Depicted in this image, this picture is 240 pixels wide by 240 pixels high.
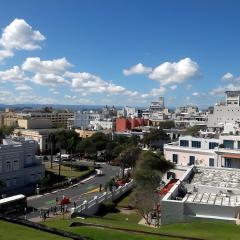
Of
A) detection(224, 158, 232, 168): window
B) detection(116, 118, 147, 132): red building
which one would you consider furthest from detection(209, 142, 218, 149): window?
detection(116, 118, 147, 132): red building

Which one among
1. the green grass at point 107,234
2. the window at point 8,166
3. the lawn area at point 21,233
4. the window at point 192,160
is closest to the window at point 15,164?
the window at point 8,166

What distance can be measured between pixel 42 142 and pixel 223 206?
89.3 meters

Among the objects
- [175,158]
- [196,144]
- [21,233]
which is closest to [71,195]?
[175,158]

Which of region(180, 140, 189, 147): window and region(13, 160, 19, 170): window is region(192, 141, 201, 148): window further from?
region(13, 160, 19, 170): window

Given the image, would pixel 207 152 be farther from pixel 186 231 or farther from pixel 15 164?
pixel 186 231

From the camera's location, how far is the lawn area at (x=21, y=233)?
23344 mm

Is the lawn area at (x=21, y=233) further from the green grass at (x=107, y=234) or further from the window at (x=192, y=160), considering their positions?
the window at (x=192, y=160)

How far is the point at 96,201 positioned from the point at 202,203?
16.9m

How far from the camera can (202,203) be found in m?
32.4

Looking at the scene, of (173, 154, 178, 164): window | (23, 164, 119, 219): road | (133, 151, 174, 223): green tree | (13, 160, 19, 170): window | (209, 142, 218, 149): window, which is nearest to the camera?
(133, 151, 174, 223): green tree

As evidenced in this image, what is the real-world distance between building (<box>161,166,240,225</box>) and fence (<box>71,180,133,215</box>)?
1000 cm

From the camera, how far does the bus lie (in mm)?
47728

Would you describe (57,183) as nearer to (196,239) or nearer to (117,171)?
(117,171)

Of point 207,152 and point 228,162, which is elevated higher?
point 207,152
